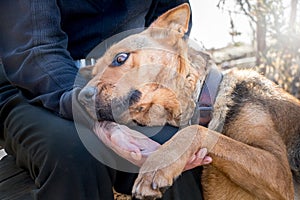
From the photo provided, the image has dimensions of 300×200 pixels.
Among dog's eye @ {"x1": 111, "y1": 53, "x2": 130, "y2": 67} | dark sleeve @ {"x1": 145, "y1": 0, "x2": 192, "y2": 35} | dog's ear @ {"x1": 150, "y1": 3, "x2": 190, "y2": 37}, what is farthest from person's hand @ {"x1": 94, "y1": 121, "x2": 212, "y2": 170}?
dark sleeve @ {"x1": 145, "y1": 0, "x2": 192, "y2": 35}

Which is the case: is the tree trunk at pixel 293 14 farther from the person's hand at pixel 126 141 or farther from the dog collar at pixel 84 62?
the person's hand at pixel 126 141

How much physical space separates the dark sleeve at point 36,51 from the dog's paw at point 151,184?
0.56m

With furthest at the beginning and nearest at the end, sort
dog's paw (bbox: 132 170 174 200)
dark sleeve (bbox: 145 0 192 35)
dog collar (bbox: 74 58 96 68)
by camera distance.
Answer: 1. dark sleeve (bbox: 145 0 192 35)
2. dog collar (bbox: 74 58 96 68)
3. dog's paw (bbox: 132 170 174 200)

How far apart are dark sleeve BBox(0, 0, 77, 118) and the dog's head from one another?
15 cm

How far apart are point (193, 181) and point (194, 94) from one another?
0.39m

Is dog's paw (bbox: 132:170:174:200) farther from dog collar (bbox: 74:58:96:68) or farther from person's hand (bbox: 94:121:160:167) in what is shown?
dog collar (bbox: 74:58:96:68)

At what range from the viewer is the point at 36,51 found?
2.36m

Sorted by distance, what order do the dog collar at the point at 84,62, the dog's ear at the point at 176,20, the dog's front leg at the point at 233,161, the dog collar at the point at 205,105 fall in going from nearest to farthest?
the dog's front leg at the point at 233,161 → the dog's ear at the point at 176,20 → the dog collar at the point at 205,105 → the dog collar at the point at 84,62

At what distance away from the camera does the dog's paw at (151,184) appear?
74.4 inches

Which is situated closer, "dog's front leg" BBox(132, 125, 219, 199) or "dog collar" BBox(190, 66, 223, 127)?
"dog's front leg" BBox(132, 125, 219, 199)

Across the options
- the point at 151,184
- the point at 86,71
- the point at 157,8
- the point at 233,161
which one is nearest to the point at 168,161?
the point at 151,184

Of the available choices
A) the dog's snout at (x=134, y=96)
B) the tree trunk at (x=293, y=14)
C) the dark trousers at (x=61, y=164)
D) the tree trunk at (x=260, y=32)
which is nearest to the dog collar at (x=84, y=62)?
the dark trousers at (x=61, y=164)

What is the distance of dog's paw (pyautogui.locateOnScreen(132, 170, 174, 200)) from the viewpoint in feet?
6.20

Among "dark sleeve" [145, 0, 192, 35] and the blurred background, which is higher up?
"dark sleeve" [145, 0, 192, 35]
